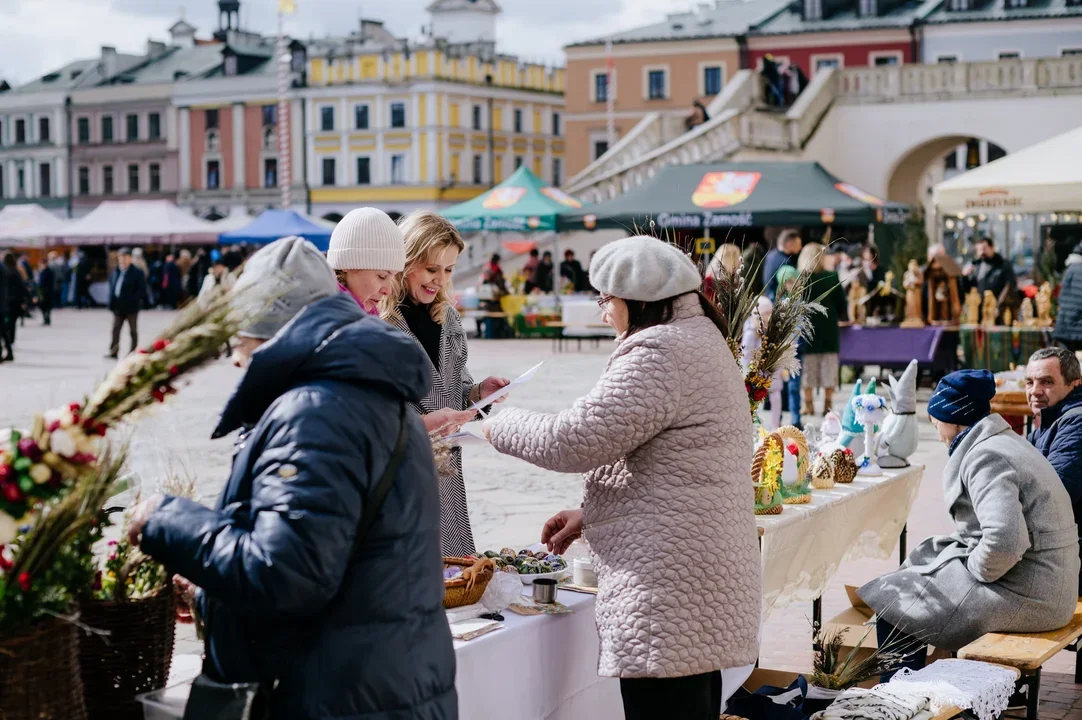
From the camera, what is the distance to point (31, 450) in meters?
2.45

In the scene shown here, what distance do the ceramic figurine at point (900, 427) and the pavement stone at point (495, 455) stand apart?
736mm

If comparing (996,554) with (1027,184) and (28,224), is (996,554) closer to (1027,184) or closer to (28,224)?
(1027,184)

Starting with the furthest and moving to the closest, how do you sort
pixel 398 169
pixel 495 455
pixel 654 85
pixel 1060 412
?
pixel 398 169, pixel 654 85, pixel 495 455, pixel 1060 412

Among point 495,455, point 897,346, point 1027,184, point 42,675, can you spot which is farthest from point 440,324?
point 897,346

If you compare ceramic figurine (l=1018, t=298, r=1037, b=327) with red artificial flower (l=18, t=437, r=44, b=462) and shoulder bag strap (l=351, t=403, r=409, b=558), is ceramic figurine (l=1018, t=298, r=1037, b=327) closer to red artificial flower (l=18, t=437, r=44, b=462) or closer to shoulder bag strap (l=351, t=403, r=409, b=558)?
shoulder bag strap (l=351, t=403, r=409, b=558)

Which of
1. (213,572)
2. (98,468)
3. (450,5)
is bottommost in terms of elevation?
(213,572)

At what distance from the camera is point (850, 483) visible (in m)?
6.00

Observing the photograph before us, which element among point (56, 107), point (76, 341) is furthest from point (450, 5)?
point (76, 341)

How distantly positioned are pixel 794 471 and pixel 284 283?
10.1ft

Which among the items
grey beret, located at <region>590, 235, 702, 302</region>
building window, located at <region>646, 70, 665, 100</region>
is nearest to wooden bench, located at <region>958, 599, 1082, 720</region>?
grey beret, located at <region>590, 235, 702, 302</region>

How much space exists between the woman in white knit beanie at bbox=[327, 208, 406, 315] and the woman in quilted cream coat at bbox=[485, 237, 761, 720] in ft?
2.45

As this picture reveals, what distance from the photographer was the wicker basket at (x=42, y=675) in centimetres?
237

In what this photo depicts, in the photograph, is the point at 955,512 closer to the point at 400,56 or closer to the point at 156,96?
the point at 400,56

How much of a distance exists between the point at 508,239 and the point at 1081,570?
45.6 metres
